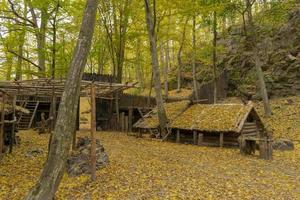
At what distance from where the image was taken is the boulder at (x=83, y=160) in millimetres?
10344

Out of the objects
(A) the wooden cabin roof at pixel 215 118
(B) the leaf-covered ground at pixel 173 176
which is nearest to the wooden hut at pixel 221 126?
(A) the wooden cabin roof at pixel 215 118

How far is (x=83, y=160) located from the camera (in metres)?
10.7

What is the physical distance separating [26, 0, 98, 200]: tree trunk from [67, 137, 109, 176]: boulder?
318 cm

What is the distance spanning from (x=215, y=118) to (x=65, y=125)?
11336 mm

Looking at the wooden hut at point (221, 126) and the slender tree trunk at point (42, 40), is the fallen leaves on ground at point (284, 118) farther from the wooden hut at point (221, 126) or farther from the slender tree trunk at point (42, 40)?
the slender tree trunk at point (42, 40)

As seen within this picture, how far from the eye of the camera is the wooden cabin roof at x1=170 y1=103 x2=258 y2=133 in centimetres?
1592

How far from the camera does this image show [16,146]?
623 inches

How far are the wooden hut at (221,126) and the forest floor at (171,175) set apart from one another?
909 mm

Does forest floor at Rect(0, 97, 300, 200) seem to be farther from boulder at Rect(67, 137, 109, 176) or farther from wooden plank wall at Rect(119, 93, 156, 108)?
wooden plank wall at Rect(119, 93, 156, 108)

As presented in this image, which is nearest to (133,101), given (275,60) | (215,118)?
(215,118)

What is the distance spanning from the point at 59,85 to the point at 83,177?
11.3ft

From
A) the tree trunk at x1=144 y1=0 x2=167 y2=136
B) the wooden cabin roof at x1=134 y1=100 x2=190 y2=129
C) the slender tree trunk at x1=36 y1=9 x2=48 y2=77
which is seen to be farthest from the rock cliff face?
the slender tree trunk at x1=36 y1=9 x2=48 y2=77

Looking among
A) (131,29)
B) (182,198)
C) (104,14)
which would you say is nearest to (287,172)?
(182,198)

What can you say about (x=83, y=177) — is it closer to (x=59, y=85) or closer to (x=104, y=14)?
(x=59, y=85)
